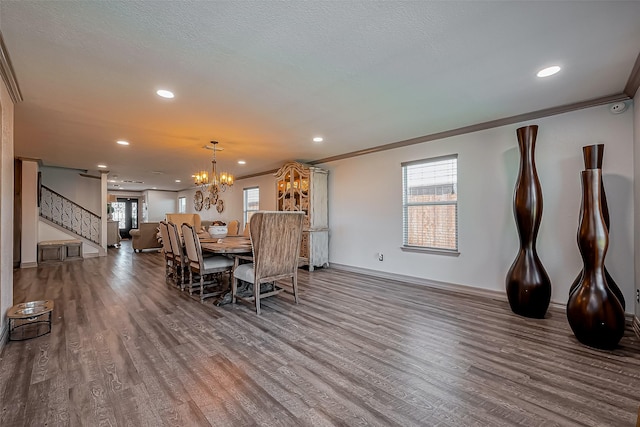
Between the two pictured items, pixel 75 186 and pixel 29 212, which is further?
pixel 75 186

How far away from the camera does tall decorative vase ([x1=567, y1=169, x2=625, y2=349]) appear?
7.83 ft

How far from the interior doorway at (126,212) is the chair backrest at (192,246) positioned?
1246cm

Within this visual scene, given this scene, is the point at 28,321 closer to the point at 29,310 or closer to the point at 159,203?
the point at 29,310

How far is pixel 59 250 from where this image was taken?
682 cm

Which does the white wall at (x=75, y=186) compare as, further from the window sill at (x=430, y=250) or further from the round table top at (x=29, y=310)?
the window sill at (x=430, y=250)

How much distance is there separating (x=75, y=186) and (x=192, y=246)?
22.5 feet

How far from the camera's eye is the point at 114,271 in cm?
580

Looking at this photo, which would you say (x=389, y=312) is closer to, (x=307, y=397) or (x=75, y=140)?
(x=307, y=397)

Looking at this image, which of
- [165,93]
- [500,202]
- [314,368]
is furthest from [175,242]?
[500,202]

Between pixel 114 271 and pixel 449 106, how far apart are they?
6.72m

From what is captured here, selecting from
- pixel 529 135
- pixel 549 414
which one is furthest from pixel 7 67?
pixel 529 135

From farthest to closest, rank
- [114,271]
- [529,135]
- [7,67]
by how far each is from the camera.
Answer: [114,271]
[529,135]
[7,67]

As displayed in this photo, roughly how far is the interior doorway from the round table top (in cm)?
1304

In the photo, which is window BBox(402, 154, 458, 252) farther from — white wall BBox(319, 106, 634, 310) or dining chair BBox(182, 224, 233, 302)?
dining chair BBox(182, 224, 233, 302)
